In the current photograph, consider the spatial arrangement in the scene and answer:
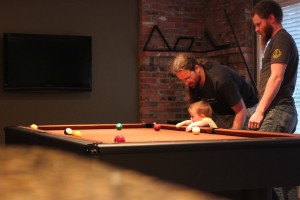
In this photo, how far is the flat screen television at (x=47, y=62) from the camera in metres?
5.03

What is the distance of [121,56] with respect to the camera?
5.67 m

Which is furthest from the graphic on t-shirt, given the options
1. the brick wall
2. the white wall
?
the white wall

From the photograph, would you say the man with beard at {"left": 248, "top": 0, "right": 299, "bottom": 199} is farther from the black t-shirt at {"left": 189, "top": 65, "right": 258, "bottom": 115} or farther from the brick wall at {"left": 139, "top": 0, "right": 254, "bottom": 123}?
the brick wall at {"left": 139, "top": 0, "right": 254, "bottom": 123}

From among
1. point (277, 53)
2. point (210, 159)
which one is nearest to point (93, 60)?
point (277, 53)

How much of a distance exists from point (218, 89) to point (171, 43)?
252 cm

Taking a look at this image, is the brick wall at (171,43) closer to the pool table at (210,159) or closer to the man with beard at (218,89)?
the man with beard at (218,89)

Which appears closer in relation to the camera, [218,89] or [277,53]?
[277,53]

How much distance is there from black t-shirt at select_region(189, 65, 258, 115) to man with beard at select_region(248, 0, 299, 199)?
27 centimetres

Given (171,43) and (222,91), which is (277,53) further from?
(171,43)

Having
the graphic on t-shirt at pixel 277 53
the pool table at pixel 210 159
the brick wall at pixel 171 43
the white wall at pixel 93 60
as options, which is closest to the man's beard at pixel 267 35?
the graphic on t-shirt at pixel 277 53

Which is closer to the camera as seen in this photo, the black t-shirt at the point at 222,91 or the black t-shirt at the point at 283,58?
the black t-shirt at the point at 283,58

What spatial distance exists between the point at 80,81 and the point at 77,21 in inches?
28.9

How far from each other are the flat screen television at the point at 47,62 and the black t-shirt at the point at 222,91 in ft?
6.50

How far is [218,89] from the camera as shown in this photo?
340 centimetres
